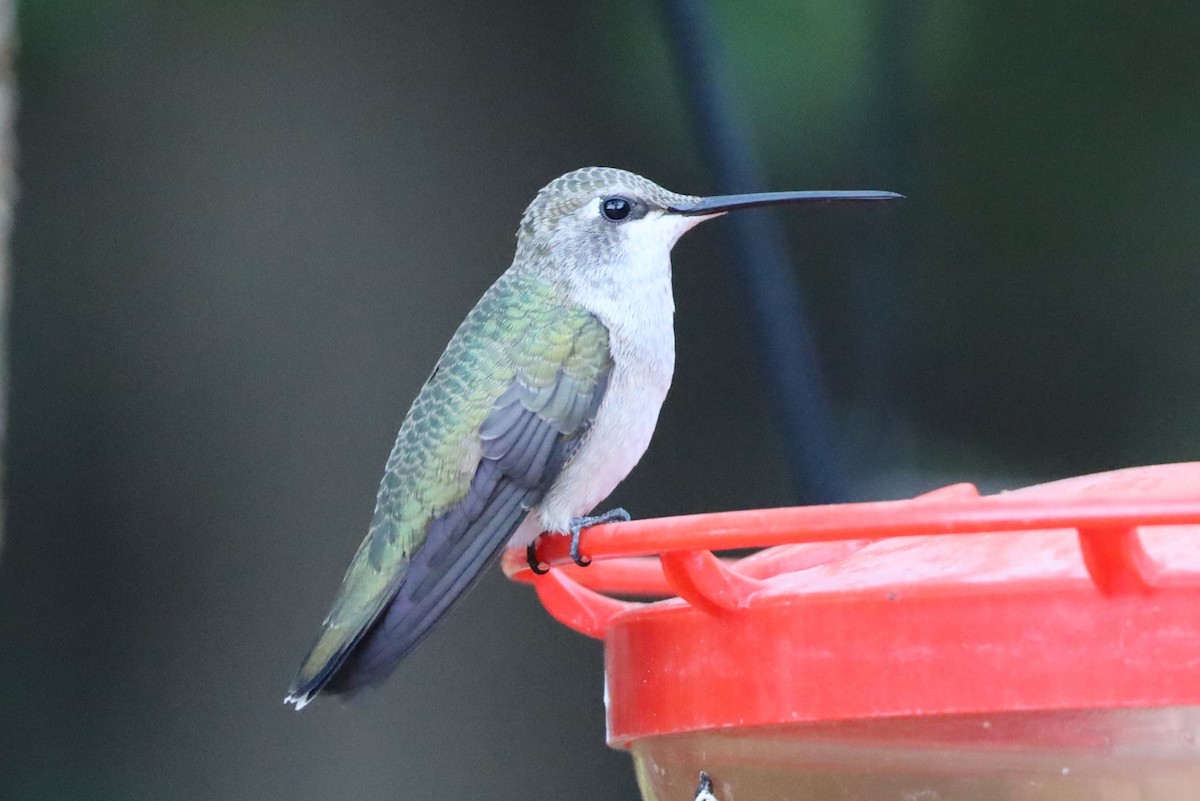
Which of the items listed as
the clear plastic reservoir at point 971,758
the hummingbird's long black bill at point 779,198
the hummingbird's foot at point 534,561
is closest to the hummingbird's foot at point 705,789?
the clear plastic reservoir at point 971,758

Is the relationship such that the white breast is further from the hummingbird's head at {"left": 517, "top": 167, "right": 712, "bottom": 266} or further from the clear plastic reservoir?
the clear plastic reservoir

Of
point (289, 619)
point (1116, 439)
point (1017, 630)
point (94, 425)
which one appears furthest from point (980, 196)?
point (1017, 630)

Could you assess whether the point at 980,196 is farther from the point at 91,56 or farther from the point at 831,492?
the point at 91,56

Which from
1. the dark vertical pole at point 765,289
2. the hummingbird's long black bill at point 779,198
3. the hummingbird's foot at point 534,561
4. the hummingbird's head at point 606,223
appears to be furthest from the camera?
the hummingbird's head at point 606,223

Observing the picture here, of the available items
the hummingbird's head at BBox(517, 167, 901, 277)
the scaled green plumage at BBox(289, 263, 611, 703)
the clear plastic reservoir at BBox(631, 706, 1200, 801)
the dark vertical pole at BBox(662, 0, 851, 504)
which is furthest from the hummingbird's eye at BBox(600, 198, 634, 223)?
the clear plastic reservoir at BBox(631, 706, 1200, 801)

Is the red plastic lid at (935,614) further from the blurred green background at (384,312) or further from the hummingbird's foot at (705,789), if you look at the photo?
the blurred green background at (384,312)

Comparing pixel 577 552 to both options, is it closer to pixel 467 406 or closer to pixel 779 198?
pixel 779 198
